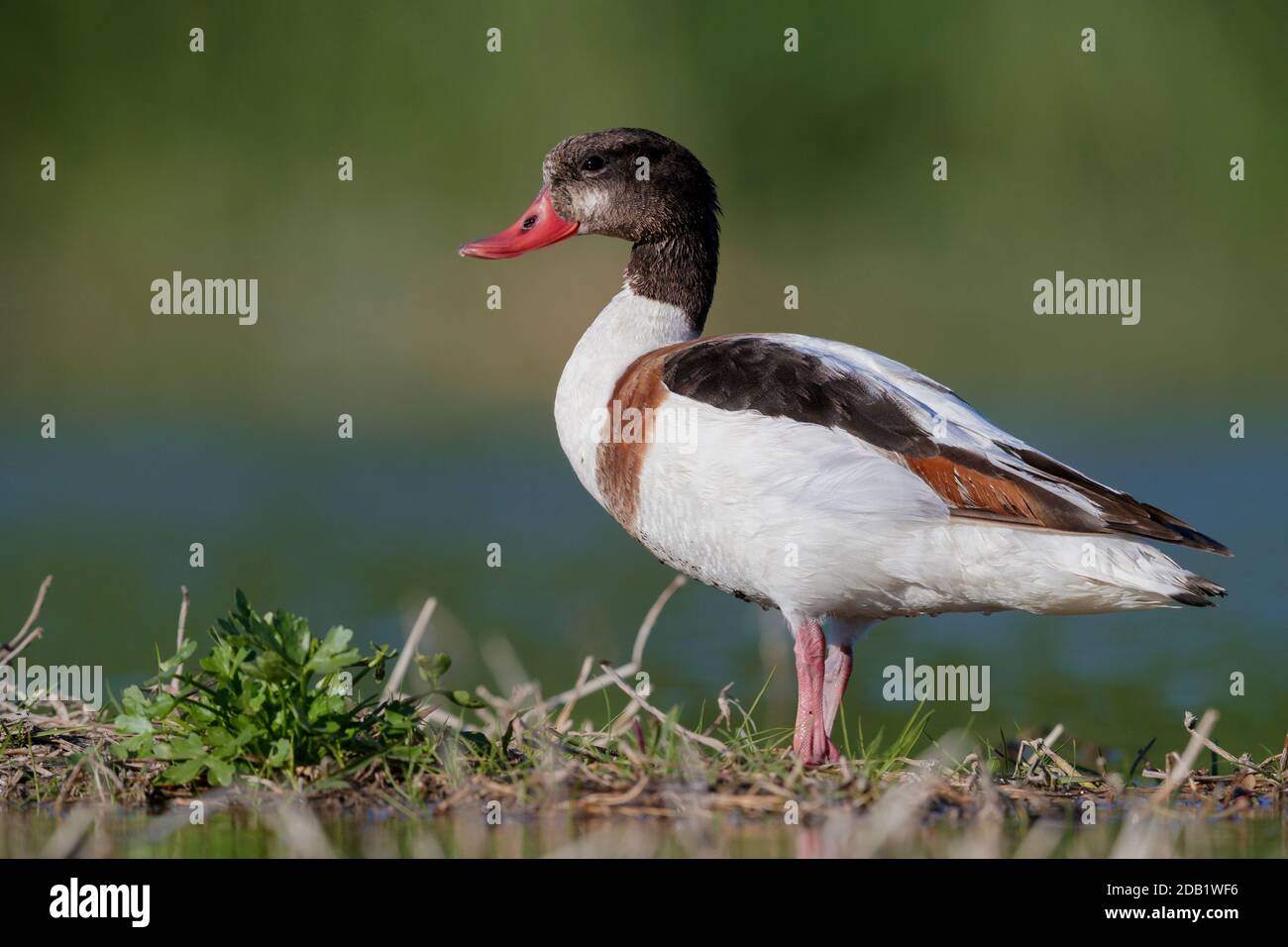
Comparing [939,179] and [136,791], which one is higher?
[939,179]

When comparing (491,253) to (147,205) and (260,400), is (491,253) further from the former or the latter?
(147,205)

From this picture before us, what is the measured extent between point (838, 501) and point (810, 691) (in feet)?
2.28

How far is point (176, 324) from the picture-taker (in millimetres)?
17172

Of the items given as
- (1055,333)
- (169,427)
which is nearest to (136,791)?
(169,427)

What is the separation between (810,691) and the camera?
5.91m

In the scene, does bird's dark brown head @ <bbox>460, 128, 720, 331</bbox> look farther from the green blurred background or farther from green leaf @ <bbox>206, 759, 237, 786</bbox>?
the green blurred background

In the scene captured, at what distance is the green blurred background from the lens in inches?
594

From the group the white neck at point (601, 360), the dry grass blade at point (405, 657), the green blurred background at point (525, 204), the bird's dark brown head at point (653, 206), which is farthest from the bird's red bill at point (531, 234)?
the green blurred background at point (525, 204)

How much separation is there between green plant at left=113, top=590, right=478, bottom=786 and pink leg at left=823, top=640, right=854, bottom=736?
151cm

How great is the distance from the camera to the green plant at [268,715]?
5.00 m

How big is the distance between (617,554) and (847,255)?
5623mm

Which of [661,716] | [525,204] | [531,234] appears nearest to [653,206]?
[531,234]

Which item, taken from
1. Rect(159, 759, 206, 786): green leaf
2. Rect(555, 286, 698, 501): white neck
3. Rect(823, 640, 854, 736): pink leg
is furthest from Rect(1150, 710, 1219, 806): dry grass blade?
Rect(159, 759, 206, 786): green leaf

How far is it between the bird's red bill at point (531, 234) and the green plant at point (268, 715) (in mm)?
2324
